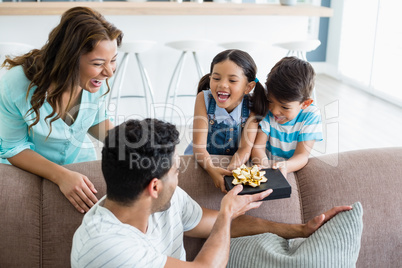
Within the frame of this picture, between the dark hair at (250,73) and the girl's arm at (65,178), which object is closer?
the girl's arm at (65,178)

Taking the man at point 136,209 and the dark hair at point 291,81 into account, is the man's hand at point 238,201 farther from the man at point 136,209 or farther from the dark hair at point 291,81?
the dark hair at point 291,81

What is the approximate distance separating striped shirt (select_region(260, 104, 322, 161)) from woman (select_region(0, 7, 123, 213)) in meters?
0.73

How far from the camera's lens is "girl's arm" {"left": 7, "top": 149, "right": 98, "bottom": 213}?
156 cm

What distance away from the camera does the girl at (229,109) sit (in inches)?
76.4

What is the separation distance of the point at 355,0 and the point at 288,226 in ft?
17.1

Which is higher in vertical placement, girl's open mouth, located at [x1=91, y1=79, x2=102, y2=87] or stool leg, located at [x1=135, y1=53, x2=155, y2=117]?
girl's open mouth, located at [x1=91, y1=79, x2=102, y2=87]

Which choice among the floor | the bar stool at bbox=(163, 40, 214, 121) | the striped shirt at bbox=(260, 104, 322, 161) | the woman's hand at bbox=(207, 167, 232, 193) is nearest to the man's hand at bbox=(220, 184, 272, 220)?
the woman's hand at bbox=(207, 167, 232, 193)

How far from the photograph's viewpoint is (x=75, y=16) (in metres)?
1.65

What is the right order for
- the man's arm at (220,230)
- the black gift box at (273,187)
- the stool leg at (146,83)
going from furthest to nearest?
the stool leg at (146,83) → the black gift box at (273,187) → the man's arm at (220,230)

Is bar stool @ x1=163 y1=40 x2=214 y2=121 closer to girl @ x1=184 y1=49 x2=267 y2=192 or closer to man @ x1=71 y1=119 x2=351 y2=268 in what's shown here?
girl @ x1=184 y1=49 x2=267 y2=192

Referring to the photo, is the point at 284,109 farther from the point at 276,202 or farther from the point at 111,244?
the point at 111,244

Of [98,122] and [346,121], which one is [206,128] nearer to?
[98,122]

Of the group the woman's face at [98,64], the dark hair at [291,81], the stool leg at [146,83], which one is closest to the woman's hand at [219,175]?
the dark hair at [291,81]

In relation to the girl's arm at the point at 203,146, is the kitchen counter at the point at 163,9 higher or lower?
higher
